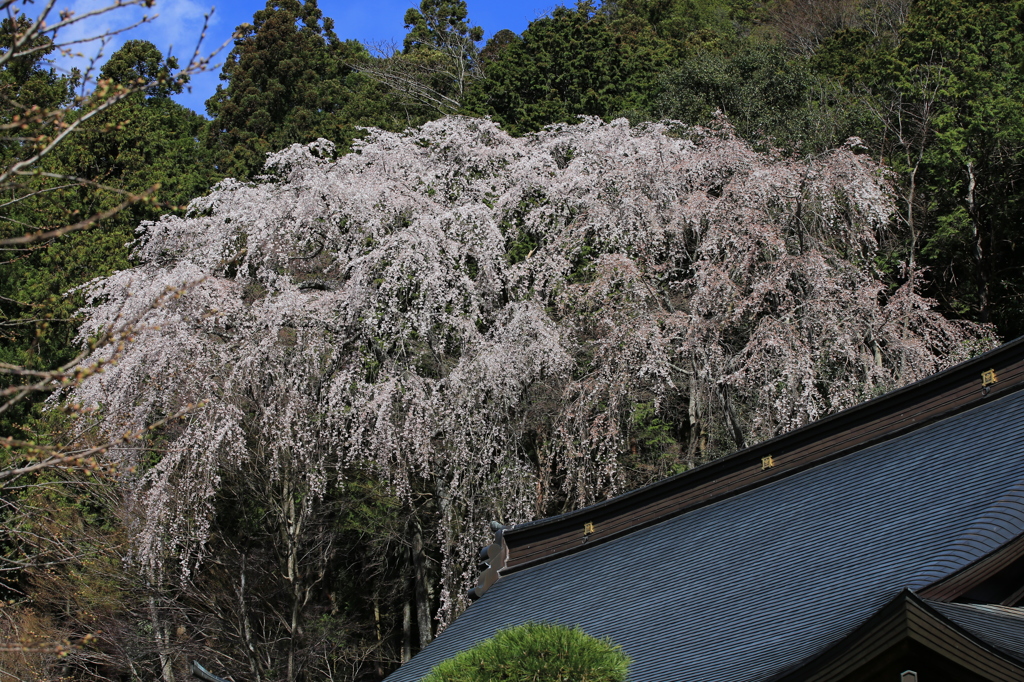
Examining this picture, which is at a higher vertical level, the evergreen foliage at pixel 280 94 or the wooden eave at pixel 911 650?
the evergreen foliage at pixel 280 94

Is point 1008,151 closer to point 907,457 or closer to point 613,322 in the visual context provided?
point 613,322

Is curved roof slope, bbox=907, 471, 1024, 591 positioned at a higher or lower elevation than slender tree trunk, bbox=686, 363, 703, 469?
lower

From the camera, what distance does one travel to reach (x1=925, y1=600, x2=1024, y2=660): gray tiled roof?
16.2 ft

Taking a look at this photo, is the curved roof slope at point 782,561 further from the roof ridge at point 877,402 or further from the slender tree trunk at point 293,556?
the slender tree trunk at point 293,556

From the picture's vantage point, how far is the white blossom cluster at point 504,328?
42.5 feet

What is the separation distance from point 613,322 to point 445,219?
342cm

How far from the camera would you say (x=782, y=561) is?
6.96 meters

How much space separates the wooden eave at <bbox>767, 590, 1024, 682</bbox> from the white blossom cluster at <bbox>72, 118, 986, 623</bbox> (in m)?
7.14

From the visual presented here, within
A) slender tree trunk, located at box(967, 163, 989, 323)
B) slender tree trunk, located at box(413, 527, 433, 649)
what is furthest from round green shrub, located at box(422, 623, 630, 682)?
slender tree trunk, located at box(967, 163, 989, 323)

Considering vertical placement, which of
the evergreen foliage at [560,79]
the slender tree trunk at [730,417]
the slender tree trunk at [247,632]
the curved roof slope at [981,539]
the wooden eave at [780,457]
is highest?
the evergreen foliage at [560,79]

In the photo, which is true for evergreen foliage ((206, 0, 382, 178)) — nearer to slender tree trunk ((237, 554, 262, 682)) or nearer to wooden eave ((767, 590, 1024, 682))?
slender tree trunk ((237, 554, 262, 682))

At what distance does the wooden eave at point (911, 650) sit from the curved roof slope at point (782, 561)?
0.96 ft

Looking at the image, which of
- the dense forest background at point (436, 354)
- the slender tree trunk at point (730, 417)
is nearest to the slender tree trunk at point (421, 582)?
the dense forest background at point (436, 354)

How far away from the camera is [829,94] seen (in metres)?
23.7
